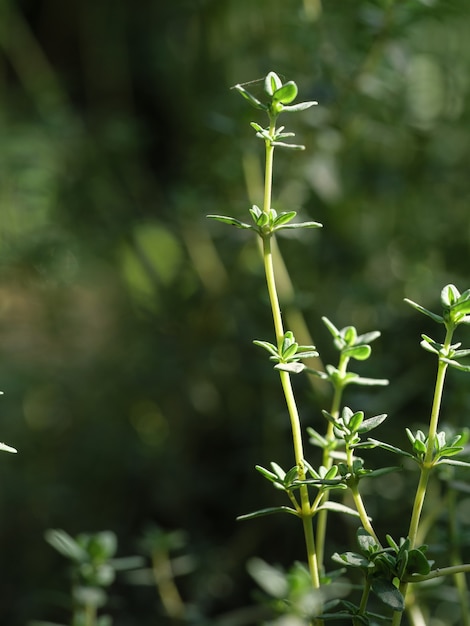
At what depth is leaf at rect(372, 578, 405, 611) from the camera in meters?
0.43

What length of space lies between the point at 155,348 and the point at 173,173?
65 cm

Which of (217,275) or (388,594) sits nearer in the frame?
(388,594)

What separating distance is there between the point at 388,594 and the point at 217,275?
863mm

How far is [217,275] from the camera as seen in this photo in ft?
4.15

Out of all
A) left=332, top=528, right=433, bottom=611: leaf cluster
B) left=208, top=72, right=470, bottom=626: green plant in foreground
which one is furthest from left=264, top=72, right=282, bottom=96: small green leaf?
left=332, top=528, right=433, bottom=611: leaf cluster

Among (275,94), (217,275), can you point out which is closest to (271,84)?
(275,94)

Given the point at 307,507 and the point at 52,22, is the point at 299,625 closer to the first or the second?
the point at 307,507

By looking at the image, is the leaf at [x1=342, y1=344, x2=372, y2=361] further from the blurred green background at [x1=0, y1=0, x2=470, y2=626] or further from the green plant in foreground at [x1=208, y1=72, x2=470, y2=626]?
the blurred green background at [x1=0, y1=0, x2=470, y2=626]

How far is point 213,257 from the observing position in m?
1.30

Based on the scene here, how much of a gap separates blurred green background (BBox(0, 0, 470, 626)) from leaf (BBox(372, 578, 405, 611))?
1.33 feet

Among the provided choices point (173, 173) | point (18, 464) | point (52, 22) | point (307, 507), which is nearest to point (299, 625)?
point (307, 507)

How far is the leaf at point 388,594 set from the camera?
0.43m

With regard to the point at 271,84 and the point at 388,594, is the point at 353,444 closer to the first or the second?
the point at 388,594

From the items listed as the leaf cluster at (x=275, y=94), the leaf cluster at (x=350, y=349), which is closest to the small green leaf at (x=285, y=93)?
the leaf cluster at (x=275, y=94)
